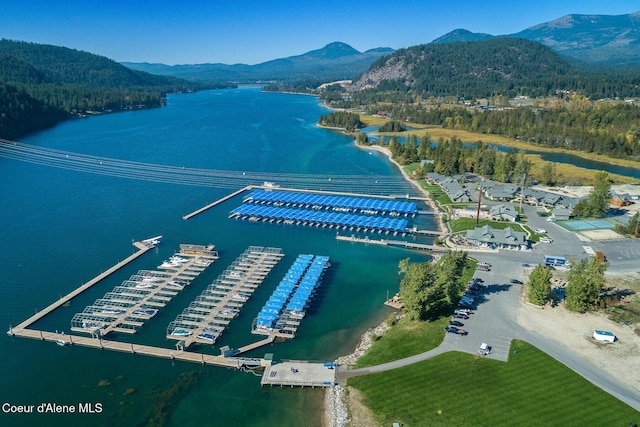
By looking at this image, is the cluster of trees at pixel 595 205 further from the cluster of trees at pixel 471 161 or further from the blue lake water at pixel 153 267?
the blue lake water at pixel 153 267

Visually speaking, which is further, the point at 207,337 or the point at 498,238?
the point at 498,238

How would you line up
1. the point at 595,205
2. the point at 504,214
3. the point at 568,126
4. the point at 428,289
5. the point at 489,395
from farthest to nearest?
the point at 568,126, the point at 504,214, the point at 595,205, the point at 428,289, the point at 489,395

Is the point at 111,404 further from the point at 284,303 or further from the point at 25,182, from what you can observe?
the point at 25,182

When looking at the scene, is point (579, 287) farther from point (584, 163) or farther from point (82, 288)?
point (584, 163)

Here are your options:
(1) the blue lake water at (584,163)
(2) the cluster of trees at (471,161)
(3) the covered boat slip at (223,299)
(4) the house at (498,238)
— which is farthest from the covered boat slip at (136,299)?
(1) the blue lake water at (584,163)

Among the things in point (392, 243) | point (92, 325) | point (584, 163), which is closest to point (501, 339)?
point (392, 243)

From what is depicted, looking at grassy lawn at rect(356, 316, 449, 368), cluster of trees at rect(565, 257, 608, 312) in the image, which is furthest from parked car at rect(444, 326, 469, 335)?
cluster of trees at rect(565, 257, 608, 312)
